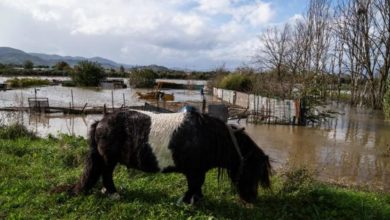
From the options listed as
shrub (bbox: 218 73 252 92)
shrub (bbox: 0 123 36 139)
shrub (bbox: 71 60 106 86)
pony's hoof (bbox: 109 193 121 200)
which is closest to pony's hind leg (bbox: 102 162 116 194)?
pony's hoof (bbox: 109 193 121 200)

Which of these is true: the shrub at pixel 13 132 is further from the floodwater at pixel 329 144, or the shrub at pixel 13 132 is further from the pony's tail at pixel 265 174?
the pony's tail at pixel 265 174

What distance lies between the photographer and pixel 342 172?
10203mm

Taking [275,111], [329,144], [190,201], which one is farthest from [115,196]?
[275,111]

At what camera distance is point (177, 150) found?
506cm

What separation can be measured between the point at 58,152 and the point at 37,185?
7.91 ft

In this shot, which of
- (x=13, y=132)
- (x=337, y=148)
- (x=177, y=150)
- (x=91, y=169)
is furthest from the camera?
(x=337, y=148)

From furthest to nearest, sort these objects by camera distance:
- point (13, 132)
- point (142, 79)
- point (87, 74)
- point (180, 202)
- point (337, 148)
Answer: point (142, 79) → point (87, 74) → point (337, 148) → point (13, 132) → point (180, 202)

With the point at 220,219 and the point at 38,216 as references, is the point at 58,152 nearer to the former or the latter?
the point at 38,216

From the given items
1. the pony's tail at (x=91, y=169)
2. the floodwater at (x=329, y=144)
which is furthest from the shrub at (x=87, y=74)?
the pony's tail at (x=91, y=169)

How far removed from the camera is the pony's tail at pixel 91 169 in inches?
218

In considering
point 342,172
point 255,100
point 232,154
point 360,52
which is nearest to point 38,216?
→ point 232,154

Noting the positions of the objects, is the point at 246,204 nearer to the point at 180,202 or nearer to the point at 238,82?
the point at 180,202

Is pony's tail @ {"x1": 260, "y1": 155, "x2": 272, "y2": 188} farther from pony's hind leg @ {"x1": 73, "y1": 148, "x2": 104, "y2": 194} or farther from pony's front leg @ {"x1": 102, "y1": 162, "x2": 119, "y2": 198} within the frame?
pony's hind leg @ {"x1": 73, "y1": 148, "x2": 104, "y2": 194}

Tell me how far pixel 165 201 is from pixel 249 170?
124 centimetres
